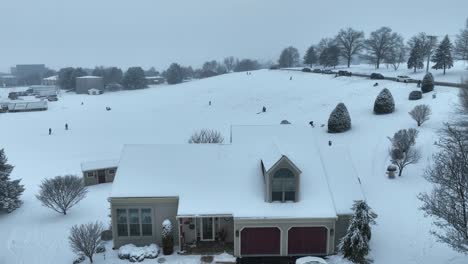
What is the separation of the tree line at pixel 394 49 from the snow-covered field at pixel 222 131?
1513cm

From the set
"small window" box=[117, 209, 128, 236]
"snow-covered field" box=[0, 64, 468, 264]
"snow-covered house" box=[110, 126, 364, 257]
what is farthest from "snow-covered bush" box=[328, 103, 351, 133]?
"small window" box=[117, 209, 128, 236]

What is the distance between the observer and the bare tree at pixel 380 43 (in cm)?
8225

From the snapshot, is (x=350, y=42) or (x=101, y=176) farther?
(x=350, y=42)

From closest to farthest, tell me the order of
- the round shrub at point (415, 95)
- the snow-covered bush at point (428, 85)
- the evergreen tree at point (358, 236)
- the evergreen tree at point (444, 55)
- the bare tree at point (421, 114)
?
the evergreen tree at point (358, 236), the bare tree at point (421, 114), the round shrub at point (415, 95), the snow-covered bush at point (428, 85), the evergreen tree at point (444, 55)

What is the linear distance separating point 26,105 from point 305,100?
5978cm

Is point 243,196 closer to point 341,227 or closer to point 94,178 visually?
point 341,227

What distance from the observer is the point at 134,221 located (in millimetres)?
18703

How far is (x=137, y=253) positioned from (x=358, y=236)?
10684 millimetres

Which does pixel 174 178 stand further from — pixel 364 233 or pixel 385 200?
pixel 385 200

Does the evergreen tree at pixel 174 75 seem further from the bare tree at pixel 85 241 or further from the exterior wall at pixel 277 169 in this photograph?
the exterior wall at pixel 277 169

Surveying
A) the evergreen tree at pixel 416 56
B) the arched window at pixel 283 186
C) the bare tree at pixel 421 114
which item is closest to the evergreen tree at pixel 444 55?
the evergreen tree at pixel 416 56

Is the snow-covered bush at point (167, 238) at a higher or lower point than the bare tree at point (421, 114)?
lower

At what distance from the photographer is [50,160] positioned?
38.2m

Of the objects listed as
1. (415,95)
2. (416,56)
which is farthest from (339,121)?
(416,56)
